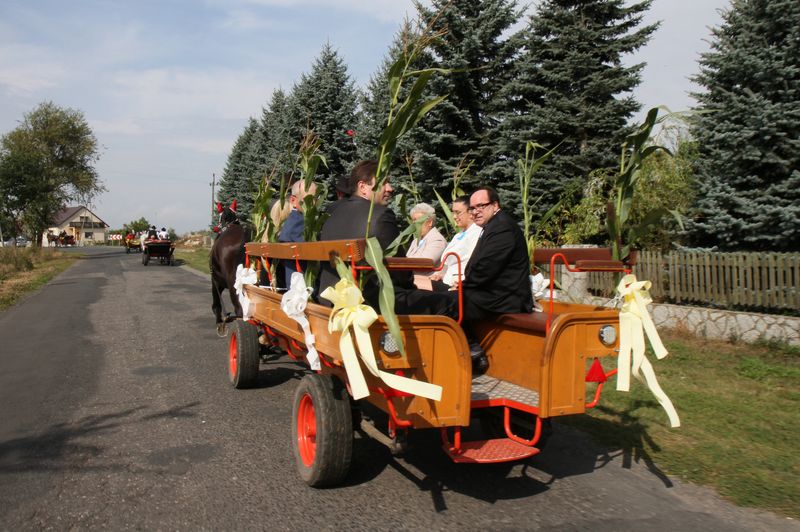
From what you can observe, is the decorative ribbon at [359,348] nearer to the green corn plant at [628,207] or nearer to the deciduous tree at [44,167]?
the green corn plant at [628,207]

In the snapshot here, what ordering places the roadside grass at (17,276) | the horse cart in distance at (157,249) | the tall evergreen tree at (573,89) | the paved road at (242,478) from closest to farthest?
the paved road at (242,478)
the tall evergreen tree at (573,89)
the roadside grass at (17,276)
the horse cart in distance at (157,249)

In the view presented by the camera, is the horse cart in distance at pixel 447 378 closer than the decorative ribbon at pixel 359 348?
No

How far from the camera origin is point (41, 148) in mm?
48250

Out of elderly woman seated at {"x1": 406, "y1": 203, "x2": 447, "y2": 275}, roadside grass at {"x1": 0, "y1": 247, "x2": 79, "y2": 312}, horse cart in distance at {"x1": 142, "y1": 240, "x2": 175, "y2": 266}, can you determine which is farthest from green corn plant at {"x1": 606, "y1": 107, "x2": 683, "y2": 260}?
horse cart in distance at {"x1": 142, "y1": 240, "x2": 175, "y2": 266}

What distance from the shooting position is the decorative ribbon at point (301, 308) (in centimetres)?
404

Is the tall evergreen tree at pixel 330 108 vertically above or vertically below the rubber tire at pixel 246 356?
above

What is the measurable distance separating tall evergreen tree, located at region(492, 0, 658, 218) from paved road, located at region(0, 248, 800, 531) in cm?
779

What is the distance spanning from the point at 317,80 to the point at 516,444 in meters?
19.5

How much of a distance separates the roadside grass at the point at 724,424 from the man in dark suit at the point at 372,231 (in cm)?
192

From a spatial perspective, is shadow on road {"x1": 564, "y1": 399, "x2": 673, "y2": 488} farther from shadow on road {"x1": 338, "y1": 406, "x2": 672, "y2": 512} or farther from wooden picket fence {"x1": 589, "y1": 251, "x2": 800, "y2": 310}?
wooden picket fence {"x1": 589, "y1": 251, "x2": 800, "y2": 310}

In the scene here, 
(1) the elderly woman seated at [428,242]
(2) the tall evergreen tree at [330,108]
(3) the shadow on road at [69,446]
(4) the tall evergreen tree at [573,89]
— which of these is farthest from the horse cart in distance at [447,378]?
(2) the tall evergreen tree at [330,108]

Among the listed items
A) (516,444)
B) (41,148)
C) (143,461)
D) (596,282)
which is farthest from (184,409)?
(41,148)

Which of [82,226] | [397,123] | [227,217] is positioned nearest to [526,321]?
[397,123]

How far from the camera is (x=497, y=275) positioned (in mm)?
4230
